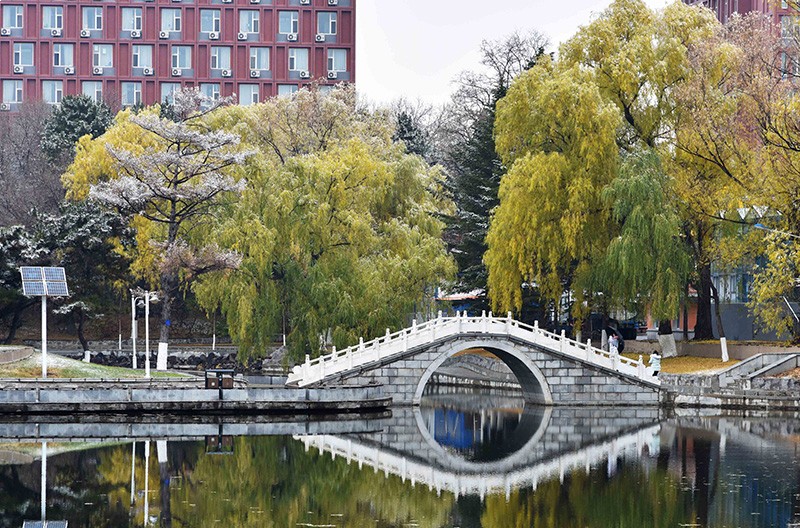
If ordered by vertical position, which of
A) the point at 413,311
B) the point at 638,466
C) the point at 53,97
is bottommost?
the point at 638,466

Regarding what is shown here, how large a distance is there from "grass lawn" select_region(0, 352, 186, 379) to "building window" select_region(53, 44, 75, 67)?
49.4 m

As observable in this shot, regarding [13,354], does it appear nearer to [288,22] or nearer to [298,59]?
[298,59]

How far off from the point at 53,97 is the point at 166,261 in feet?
156

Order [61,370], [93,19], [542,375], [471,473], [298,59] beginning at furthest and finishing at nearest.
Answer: [298,59]
[93,19]
[542,375]
[61,370]
[471,473]

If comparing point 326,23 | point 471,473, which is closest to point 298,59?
point 326,23

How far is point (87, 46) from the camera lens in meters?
92.6

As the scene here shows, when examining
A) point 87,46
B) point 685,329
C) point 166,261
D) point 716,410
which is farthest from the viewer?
point 87,46

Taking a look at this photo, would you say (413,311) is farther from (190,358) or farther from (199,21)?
(199,21)

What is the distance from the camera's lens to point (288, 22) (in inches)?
3706

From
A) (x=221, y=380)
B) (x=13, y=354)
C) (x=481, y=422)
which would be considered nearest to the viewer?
(x=221, y=380)

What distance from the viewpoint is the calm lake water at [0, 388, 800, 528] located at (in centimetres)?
2592

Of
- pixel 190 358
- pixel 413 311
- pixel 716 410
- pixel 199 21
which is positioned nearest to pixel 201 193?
pixel 413 311

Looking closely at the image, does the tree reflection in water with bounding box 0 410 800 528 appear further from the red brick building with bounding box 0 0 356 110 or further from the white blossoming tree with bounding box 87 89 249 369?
the red brick building with bounding box 0 0 356 110

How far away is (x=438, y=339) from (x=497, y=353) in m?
3.12
